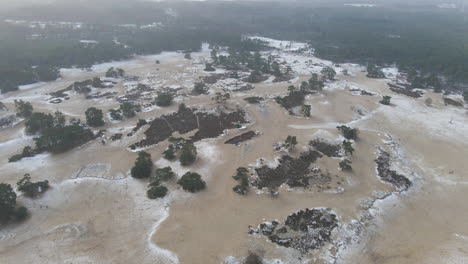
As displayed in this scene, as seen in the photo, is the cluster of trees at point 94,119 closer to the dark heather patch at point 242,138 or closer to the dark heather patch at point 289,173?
the dark heather patch at point 242,138

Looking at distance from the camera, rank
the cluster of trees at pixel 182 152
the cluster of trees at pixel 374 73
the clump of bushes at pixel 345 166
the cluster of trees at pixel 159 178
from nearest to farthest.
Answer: the cluster of trees at pixel 159 178
the clump of bushes at pixel 345 166
the cluster of trees at pixel 182 152
the cluster of trees at pixel 374 73

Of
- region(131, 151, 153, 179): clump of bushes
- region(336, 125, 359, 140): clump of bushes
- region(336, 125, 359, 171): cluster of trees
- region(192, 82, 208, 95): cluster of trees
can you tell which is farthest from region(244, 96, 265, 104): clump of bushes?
region(131, 151, 153, 179): clump of bushes

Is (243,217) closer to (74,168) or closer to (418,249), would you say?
(418,249)

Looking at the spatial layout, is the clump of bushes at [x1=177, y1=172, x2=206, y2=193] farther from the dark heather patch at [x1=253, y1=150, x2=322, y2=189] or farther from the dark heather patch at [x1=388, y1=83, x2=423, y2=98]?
the dark heather patch at [x1=388, y1=83, x2=423, y2=98]

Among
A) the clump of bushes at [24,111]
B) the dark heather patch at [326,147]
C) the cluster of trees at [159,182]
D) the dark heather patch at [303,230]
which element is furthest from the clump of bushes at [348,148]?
the clump of bushes at [24,111]

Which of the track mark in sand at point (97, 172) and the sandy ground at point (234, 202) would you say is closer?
the sandy ground at point (234, 202)

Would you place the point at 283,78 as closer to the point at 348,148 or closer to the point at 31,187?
the point at 348,148

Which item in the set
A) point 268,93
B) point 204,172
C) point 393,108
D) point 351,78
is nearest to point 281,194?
point 204,172

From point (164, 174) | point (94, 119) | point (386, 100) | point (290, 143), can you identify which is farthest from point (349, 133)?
point (94, 119)
